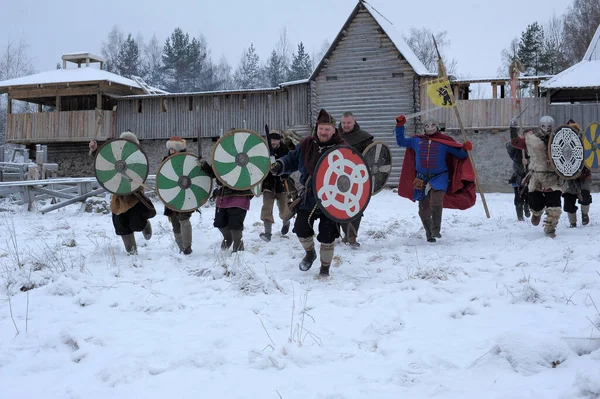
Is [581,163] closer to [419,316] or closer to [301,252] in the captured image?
[301,252]

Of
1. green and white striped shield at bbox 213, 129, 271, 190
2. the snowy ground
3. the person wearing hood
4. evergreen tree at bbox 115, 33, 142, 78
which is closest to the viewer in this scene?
the snowy ground

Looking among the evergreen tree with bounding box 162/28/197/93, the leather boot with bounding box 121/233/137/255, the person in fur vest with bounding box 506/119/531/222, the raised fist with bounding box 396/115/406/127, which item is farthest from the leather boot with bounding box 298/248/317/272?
the evergreen tree with bounding box 162/28/197/93

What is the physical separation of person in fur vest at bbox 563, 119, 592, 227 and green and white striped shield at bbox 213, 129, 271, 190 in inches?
165

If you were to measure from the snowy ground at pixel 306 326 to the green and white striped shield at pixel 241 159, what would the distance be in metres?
0.87

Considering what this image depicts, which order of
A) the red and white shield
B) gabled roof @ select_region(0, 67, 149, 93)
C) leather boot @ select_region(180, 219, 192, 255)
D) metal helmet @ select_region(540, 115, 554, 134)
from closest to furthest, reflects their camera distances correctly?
the red and white shield → leather boot @ select_region(180, 219, 192, 255) → metal helmet @ select_region(540, 115, 554, 134) → gabled roof @ select_region(0, 67, 149, 93)

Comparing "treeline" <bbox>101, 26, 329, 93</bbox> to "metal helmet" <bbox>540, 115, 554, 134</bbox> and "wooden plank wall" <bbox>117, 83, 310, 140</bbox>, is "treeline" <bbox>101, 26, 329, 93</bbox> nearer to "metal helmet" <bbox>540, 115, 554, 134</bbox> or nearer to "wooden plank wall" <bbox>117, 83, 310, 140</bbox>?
"wooden plank wall" <bbox>117, 83, 310, 140</bbox>

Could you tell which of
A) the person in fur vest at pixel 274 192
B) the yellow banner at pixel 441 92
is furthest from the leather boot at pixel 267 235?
the yellow banner at pixel 441 92

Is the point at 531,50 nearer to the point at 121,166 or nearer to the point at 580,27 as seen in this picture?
the point at 580,27

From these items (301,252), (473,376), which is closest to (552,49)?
(301,252)

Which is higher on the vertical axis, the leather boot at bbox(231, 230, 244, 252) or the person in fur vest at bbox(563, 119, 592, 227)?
the person in fur vest at bbox(563, 119, 592, 227)

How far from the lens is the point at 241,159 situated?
5.54 m

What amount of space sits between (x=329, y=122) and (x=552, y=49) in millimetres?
34459

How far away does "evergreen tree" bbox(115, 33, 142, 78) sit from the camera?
45.1 m

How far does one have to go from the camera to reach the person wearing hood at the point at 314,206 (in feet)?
15.1
